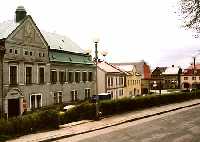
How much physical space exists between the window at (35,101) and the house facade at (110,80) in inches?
854

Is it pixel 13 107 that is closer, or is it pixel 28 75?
pixel 13 107

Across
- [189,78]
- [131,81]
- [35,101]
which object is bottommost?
[35,101]

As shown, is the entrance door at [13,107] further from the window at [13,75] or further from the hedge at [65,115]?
the hedge at [65,115]

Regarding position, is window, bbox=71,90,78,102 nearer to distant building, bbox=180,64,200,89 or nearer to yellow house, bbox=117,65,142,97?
yellow house, bbox=117,65,142,97

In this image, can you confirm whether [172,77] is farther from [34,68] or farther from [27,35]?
[27,35]

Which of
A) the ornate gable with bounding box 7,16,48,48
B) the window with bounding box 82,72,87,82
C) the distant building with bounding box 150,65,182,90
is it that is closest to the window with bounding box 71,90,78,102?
the window with bounding box 82,72,87,82

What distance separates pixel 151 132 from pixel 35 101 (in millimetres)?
21229

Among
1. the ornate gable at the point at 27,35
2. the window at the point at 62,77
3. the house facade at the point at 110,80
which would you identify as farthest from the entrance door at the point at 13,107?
the house facade at the point at 110,80

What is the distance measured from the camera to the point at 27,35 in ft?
129

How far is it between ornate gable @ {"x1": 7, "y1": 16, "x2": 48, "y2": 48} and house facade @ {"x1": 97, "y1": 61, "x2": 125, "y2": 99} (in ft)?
71.4

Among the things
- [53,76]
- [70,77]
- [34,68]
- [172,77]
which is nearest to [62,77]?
[53,76]

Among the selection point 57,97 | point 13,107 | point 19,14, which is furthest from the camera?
point 57,97

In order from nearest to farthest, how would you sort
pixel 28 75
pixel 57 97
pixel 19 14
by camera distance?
pixel 28 75, pixel 19 14, pixel 57 97

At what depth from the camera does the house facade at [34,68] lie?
36.9m
